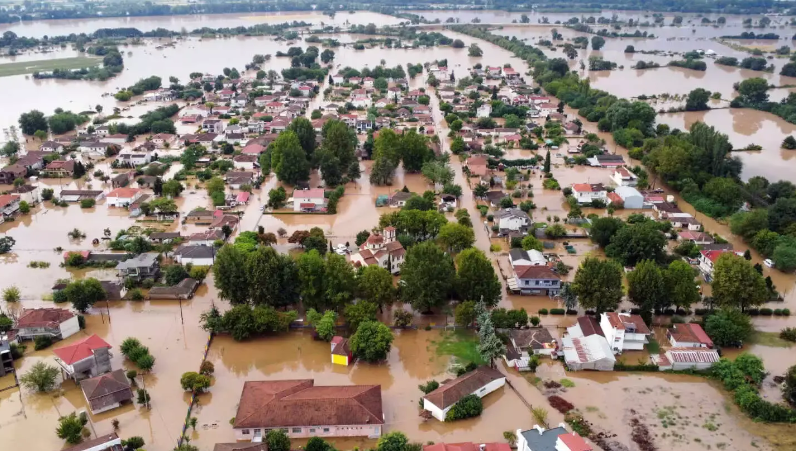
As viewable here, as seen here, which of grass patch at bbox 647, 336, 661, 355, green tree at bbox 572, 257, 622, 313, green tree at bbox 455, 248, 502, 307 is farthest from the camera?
green tree at bbox 455, 248, 502, 307

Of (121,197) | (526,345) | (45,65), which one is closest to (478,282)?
(526,345)

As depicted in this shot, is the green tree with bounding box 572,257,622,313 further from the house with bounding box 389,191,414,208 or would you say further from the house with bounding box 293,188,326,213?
the house with bounding box 293,188,326,213

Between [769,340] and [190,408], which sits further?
[769,340]

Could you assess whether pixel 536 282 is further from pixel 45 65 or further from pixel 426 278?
pixel 45 65

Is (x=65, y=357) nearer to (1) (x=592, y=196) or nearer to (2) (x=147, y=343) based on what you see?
(2) (x=147, y=343)

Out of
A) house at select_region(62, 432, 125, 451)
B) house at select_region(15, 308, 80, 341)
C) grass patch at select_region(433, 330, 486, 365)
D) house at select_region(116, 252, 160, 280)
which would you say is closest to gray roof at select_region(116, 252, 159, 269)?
house at select_region(116, 252, 160, 280)

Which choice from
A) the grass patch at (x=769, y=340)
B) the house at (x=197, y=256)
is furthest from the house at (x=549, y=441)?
the house at (x=197, y=256)
